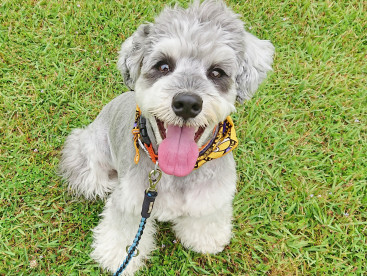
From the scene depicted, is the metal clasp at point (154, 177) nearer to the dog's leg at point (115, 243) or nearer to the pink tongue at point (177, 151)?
the pink tongue at point (177, 151)

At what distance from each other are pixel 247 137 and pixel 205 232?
134cm

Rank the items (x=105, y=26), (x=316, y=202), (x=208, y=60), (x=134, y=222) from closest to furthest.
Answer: (x=208, y=60) < (x=134, y=222) < (x=316, y=202) < (x=105, y=26)

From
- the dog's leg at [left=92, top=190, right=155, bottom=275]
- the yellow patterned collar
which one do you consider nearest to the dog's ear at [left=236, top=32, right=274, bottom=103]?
the yellow patterned collar

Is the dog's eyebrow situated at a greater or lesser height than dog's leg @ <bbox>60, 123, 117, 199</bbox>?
greater

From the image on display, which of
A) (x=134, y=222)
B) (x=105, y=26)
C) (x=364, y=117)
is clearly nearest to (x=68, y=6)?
(x=105, y=26)

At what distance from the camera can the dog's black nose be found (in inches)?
84.5

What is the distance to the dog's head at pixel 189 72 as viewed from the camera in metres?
2.23

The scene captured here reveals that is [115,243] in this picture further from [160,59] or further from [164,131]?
[160,59]

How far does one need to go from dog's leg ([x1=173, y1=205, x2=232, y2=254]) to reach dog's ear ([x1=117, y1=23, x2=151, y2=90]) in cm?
158

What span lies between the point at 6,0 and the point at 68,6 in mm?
902

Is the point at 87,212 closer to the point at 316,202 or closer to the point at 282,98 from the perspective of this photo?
the point at 316,202

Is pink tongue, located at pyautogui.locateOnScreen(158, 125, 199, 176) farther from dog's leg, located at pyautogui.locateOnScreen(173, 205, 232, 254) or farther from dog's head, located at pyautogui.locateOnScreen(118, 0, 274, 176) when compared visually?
dog's leg, located at pyautogui.locateOnScreen(173, 205, 232, 254)

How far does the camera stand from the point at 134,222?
3154 millimetres

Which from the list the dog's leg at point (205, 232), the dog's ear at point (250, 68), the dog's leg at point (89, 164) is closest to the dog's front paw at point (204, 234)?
the dog's leg at point (205, 232)
